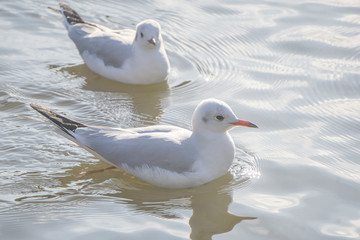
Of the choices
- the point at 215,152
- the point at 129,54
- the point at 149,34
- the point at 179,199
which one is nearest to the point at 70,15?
the point at 129,54

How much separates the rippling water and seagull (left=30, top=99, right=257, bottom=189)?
159 mm

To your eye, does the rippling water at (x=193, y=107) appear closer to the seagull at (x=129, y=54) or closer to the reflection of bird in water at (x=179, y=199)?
the reflection of bird in water at (x=179, y=199)

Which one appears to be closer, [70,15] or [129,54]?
[129,54]

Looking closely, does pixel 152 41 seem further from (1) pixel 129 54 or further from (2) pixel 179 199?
(2) pixel 179 199

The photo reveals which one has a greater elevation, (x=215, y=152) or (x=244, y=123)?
(x=244, y=123)

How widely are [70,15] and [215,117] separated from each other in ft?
14.2

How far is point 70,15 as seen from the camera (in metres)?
9.40

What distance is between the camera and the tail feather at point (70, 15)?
30.5 feet

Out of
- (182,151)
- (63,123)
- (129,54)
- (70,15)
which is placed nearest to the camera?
(182,151)

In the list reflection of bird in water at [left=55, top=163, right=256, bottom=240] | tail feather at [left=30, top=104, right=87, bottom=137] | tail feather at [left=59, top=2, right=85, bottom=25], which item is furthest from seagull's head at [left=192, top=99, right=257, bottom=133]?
tail feather at [left=59, top=2, right=85, bottom=25]

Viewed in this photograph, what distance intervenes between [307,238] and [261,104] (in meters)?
2.58

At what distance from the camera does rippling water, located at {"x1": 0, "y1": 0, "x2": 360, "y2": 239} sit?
17.8ft

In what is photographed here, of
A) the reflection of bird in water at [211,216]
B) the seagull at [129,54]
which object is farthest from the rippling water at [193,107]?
the seagull at [129,54]

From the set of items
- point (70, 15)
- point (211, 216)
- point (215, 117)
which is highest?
point (70, 15)
